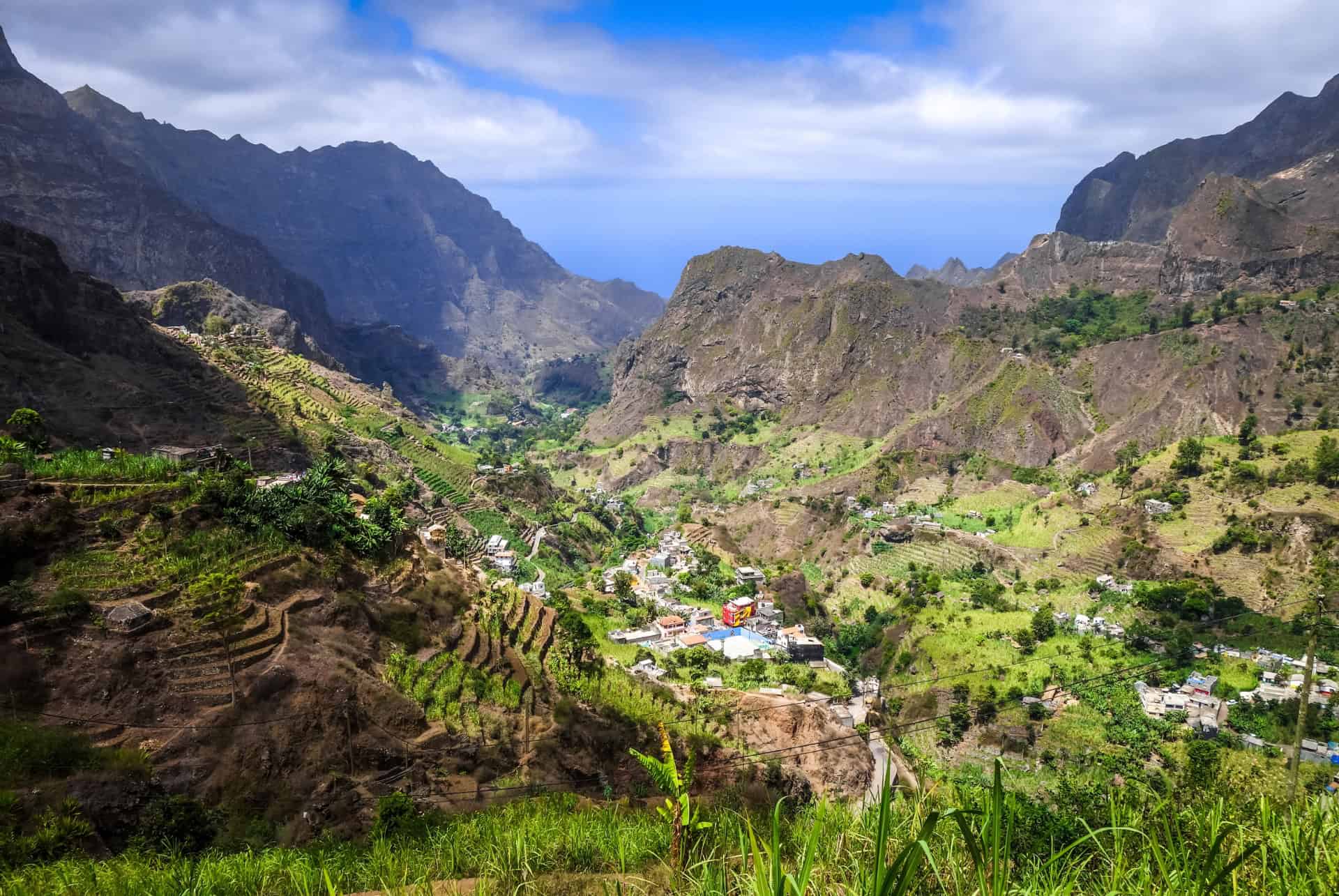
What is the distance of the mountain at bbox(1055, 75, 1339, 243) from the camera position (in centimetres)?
14012

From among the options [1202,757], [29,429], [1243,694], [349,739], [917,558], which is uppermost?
[29,429]

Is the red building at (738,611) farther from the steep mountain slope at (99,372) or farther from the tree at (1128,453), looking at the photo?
the tree at (1128,453)

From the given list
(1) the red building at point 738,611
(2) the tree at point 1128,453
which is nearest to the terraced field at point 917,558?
(1) the red building at point 738,611

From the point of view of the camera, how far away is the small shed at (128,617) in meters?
20.1

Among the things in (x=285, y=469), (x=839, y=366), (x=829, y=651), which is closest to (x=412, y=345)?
(x=839, y=366)

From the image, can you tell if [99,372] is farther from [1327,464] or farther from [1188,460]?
[1327,464]

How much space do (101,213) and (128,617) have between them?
150766 mm

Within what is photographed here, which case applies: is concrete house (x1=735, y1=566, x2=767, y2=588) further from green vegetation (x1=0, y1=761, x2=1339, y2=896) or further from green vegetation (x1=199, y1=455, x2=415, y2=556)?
green vegetation (x1=0, y1=761, x2=1339, y2=896)

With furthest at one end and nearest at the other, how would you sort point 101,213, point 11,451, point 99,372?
point 101,213 → point 99,372 → point 11,451

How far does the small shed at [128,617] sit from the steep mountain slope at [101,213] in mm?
131997

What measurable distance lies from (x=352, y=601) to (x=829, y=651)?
121 ft

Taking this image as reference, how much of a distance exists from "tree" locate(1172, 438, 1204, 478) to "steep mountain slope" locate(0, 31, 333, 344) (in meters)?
154

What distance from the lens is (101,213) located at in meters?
135

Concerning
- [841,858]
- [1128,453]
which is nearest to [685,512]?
[1128,453]
